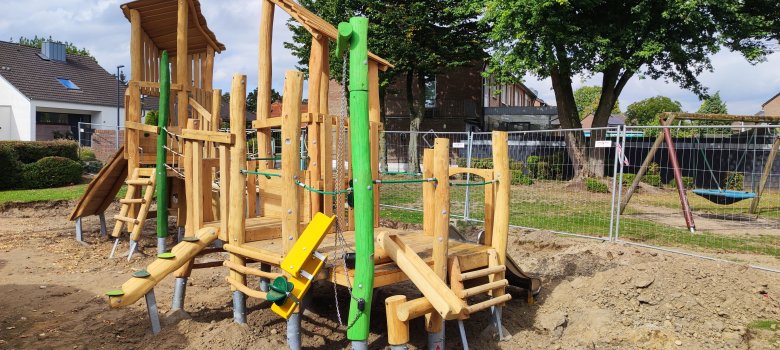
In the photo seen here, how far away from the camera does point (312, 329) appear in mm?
5211

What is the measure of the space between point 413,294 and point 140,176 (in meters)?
4.87

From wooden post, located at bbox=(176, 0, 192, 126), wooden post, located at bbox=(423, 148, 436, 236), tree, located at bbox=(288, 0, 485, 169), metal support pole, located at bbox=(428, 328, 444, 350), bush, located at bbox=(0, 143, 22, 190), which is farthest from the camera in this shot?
tree, located at bbox=(288, 0, 485, 169)

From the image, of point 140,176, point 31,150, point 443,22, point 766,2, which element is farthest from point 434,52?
point 140,176

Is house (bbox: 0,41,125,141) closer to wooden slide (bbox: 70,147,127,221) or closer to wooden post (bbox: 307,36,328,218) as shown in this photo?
wooden slide (bbox: 70,147,127,221)

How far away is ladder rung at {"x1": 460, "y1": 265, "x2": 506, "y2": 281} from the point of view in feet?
14.7

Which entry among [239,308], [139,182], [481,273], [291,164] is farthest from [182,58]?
[481,273]

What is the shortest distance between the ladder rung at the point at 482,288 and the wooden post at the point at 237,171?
1.98 metres

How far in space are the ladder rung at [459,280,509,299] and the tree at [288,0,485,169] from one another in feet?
61.0

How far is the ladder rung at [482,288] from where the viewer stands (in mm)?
4367

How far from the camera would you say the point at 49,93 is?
3189 centimetres

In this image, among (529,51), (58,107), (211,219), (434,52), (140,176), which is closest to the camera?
(211,219)

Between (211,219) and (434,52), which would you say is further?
(434,52)

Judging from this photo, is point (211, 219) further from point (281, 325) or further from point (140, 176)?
point (140, 176)

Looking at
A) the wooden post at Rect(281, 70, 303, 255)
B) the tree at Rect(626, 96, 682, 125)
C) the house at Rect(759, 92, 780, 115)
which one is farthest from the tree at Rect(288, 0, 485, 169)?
the tree at Rect(626, 96, 682, 125)
